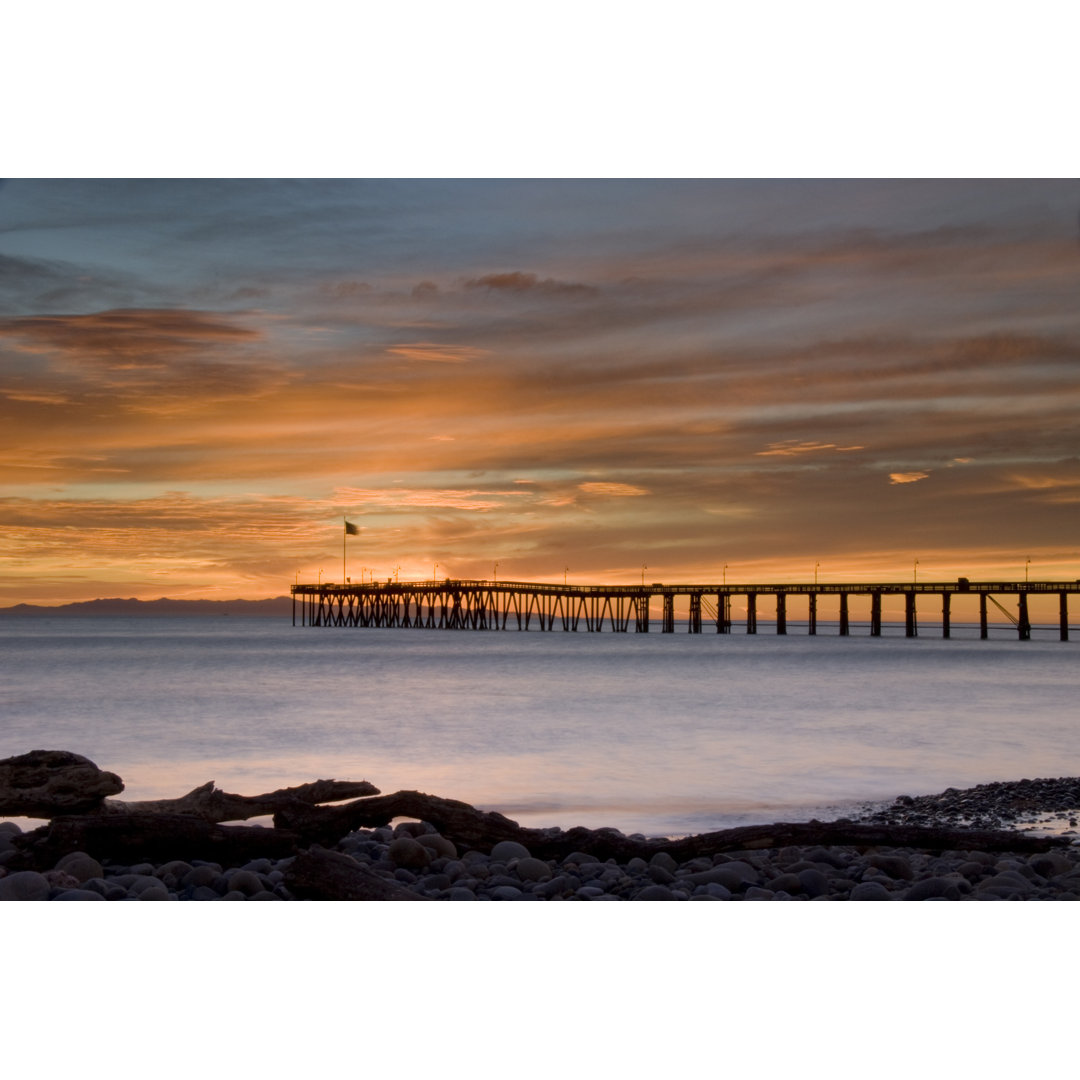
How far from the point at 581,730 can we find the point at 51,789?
33.4ft

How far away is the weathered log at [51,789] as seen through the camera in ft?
19.0

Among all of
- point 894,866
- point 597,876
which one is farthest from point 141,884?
point 894,866

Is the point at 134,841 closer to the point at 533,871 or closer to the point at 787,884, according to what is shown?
the point at 533,871

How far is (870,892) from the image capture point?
4555 millimetres

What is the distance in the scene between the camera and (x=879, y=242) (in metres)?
11.1

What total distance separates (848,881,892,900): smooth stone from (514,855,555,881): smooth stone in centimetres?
128

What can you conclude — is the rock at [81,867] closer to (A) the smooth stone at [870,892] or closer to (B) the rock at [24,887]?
(B) the rock at [24,887]

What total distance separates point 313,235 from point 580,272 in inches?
111

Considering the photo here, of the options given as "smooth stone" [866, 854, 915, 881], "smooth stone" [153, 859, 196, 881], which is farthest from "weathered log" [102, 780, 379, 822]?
"smooth stone" [866, 854, 915, 881]

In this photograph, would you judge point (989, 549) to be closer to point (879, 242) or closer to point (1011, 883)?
point (879, 242)

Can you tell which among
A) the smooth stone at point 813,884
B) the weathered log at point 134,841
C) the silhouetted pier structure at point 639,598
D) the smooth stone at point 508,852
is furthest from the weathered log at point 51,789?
the silhouetted pier structure at point 639,598

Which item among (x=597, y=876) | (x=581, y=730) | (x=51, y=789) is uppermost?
(x=51, y=789)

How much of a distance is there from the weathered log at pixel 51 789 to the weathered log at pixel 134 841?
677mm

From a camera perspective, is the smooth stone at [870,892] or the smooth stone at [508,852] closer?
the smooth stone at [870,892]
